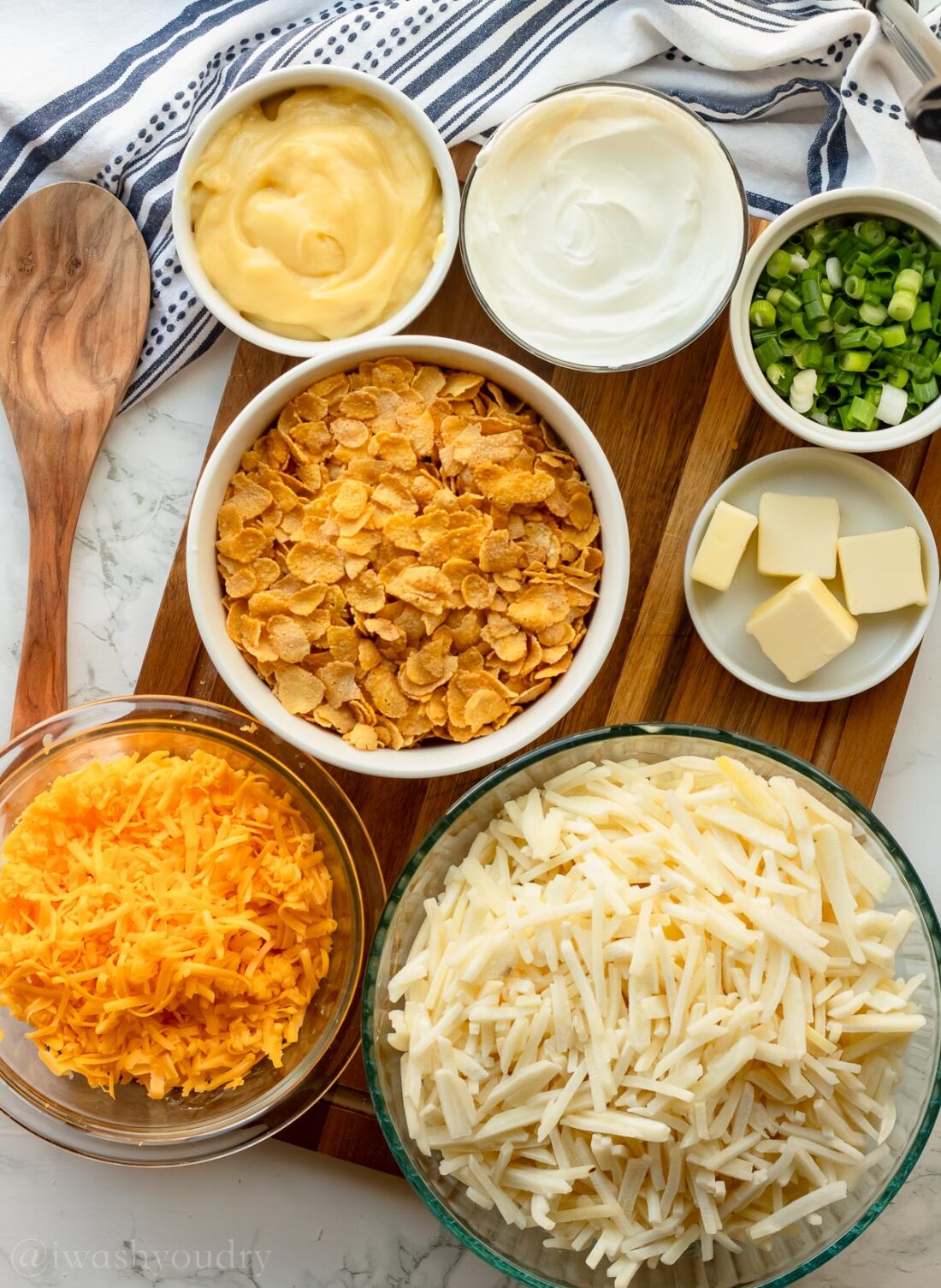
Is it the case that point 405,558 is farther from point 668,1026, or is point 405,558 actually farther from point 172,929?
point 668,1026

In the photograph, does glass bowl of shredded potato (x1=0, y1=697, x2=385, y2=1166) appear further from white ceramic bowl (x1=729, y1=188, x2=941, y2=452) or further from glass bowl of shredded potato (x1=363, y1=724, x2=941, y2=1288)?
white ceramic bowl (x1=729, y1=188, x2=941, y2=452)

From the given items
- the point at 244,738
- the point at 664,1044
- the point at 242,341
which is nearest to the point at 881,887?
the point at 664,1044

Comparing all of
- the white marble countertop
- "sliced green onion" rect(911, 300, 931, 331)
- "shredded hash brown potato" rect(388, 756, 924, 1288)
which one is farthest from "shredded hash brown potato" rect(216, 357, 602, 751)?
"sliced green onion" rect(911, 300, 931, 331)

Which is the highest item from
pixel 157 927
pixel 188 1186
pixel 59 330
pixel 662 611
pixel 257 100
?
pixel 257 100

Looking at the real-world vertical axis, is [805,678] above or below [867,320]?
below

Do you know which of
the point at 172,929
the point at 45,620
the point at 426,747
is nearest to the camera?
the point at 172,929

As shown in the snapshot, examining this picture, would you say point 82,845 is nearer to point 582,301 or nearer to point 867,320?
point 582,301

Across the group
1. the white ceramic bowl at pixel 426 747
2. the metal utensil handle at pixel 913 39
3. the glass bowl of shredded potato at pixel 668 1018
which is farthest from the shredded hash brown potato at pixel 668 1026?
the metal utensil handle at pixel 913 39

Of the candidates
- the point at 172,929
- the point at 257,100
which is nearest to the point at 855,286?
the point at 257,100
